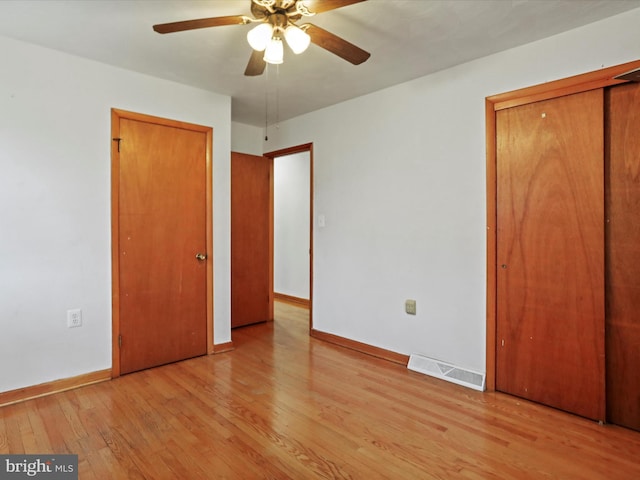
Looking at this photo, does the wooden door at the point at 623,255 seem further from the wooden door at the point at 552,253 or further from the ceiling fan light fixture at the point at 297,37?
the ceiling fan light fixture at the point at 297,37

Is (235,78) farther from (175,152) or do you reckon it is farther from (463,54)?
(463,54)

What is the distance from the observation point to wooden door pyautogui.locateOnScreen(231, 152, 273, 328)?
14.0 ft

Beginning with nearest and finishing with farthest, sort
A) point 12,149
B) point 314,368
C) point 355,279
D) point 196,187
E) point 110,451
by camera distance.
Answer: point 110,451 < point 12,149 < point 314,368 < point 196,187 < point 355,279

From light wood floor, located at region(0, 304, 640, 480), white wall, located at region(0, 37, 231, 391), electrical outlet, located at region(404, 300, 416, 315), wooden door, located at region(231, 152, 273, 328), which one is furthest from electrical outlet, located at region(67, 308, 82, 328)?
electrical outlet, located at region(404, 300, 416, 315)

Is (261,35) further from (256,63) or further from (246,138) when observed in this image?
(246,138)

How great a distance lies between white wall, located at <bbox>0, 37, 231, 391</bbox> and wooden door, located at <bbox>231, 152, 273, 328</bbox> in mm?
1463

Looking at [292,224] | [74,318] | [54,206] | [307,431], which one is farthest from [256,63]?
[292,224]

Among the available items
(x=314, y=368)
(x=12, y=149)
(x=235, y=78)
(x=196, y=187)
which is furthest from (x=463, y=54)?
(x=12, y=149)

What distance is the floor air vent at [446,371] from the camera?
2632mm

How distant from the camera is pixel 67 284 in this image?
2.62 metres

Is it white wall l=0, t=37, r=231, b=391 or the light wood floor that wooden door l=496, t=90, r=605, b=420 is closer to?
the light wood floor

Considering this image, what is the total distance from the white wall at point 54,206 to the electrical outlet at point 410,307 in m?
2.43

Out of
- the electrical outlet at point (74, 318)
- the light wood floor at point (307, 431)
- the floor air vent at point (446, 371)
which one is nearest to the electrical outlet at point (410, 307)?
the floor air vent at point (446, 371)

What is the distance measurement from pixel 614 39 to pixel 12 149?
386cm
